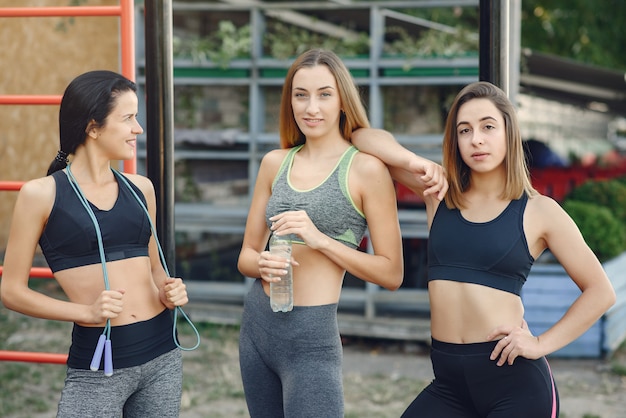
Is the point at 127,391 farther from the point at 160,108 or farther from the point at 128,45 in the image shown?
the point at 128,45

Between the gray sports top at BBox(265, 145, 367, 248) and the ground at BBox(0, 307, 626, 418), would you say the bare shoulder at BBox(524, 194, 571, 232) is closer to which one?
the gray sports top at BBox(265, 145, 367, 248)

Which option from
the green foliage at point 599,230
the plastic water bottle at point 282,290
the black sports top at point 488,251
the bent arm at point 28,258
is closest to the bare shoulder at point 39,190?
the bent arm at point 28,258

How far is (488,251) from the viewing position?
248 cm

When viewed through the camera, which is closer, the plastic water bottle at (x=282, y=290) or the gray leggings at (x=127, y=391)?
the gray leggings at (x=127, y=391)

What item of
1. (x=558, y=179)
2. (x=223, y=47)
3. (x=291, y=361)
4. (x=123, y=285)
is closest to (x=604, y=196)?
(x=558, y=179)

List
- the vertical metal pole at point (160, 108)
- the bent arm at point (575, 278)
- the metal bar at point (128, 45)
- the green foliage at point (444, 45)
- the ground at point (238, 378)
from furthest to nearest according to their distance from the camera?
the green foliage at point (444, 45)
the ground at point (238, 378)
the metal bar at point (128, 45)
the vertical metal pole at point (160, 108)
the bent arm at point (575, 278)

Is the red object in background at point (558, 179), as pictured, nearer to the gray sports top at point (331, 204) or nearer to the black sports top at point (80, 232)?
the gray sports top at point (331, 204)

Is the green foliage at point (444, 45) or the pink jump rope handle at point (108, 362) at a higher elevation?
the green foliage at point (444, 45)

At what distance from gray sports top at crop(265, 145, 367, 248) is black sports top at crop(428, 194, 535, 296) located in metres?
0.29

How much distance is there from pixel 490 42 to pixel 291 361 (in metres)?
1.32

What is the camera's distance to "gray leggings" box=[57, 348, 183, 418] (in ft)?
8.06

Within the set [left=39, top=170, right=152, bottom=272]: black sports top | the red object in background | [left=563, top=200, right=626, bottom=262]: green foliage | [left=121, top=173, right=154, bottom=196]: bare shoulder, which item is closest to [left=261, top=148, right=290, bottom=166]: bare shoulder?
[left=121, top=173, right=154, bottom=196]: bare shoulder

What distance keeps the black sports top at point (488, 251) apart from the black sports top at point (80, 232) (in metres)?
0.99

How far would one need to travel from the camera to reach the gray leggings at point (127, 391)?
2.46 meters
